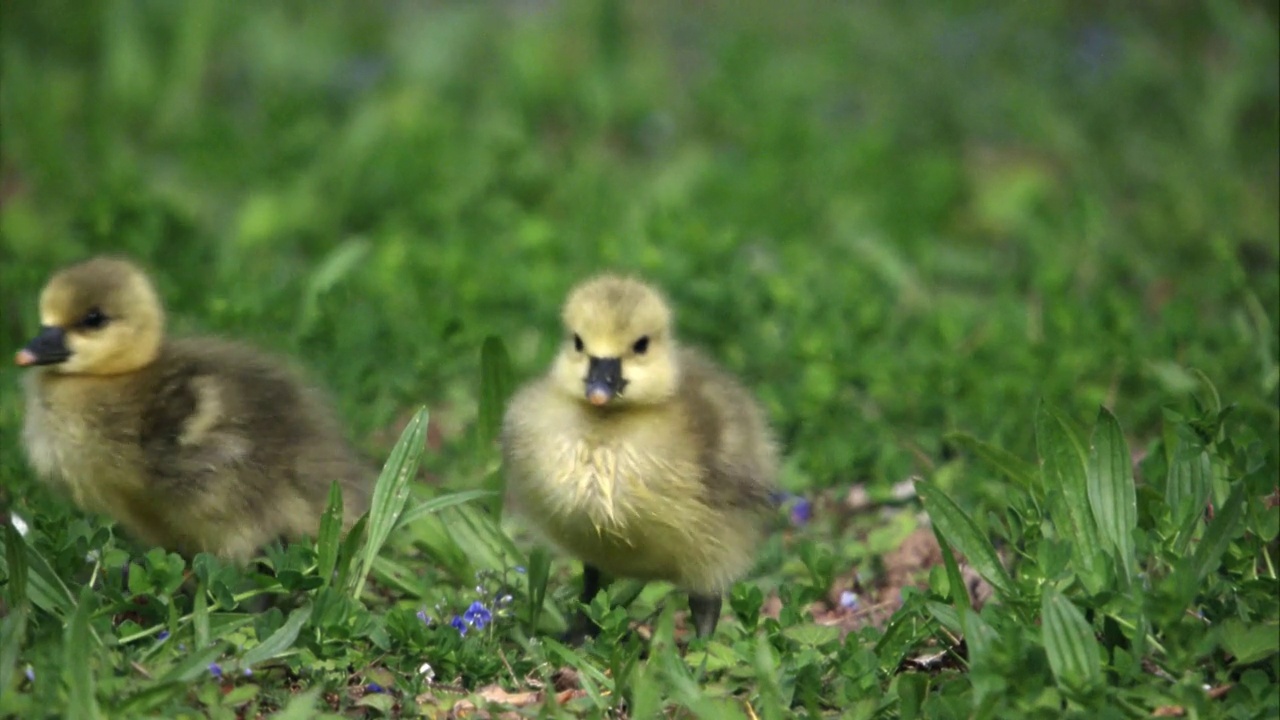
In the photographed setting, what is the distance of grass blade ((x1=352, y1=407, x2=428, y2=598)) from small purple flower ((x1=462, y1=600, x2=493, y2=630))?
26 cm

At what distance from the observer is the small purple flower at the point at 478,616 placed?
3.98 meters

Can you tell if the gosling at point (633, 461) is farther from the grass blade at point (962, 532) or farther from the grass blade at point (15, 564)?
the grass blade at point (15, 564)

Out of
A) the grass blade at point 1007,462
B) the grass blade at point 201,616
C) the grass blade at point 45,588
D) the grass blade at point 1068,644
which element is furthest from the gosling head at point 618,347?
the grass blade at point 45,588

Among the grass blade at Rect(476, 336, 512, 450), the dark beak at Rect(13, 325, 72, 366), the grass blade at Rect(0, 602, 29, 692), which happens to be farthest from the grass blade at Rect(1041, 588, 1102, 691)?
the dark beak at Rect(13, 325, 72, 366)

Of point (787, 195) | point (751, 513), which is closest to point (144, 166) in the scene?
point (787, 195)

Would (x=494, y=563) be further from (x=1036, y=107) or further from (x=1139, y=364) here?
(x=1036, y=107)

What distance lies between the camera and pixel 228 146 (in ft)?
23.7

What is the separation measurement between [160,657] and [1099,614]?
1.99 m

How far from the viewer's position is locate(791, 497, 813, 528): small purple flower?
4930mm

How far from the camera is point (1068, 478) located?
3906 mm

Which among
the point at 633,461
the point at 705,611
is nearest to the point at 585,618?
the point at 705,611

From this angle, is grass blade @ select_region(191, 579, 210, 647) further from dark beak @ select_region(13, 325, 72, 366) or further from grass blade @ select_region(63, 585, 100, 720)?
dark beak @ select_region(13, 325, 72, 366)

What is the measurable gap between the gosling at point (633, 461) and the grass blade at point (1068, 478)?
0.73m

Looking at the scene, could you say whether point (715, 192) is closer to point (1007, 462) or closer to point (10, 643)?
point (1007, 462)
